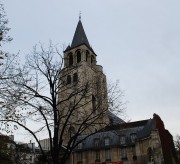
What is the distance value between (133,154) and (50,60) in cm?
3287

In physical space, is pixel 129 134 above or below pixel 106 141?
above

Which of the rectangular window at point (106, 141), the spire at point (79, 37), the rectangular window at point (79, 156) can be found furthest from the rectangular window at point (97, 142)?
the spire at point (79, 37)

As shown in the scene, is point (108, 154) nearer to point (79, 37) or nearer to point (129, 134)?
point (129, 134)

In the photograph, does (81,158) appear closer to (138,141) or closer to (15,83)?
(138,141)

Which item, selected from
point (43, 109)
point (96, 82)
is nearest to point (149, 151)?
point (96, 82)

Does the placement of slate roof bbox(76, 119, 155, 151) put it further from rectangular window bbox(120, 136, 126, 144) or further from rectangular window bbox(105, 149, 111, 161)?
rectangular window bbox(105, 149, 111, 161)

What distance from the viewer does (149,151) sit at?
46.0 m

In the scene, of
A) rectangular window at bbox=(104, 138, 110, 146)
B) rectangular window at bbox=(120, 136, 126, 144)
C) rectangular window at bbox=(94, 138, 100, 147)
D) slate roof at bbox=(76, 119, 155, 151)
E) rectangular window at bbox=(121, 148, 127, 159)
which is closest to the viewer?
slate roof at bbox=(76, 119, 155, 151)

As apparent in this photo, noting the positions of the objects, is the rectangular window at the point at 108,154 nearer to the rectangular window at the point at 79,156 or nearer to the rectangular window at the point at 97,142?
the rectangular window at the point at 97,142

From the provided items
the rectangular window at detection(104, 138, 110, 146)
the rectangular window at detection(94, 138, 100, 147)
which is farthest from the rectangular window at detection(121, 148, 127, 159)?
the rectangular window at detection(94, 138, 100, 147)

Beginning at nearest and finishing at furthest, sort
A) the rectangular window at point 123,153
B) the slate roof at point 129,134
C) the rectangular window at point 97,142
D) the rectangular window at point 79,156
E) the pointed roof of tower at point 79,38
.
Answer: the slate roof at point 129,134 < the rectangular window at point 123,153 < the rectangular window at point 97,142 < the rectangular window at point 79,156 < the pointed roof of tower at point 79,38

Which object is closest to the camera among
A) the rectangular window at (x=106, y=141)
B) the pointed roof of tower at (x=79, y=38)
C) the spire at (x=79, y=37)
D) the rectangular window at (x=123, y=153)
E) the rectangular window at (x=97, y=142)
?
the rectangular window at (x=123, y=153)

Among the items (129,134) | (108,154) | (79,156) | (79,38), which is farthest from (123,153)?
(79,38)

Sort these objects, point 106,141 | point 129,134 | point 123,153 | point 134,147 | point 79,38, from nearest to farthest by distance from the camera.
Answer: point 134,147
point 123,153
point 129,134
point 106,141
point 79,38
